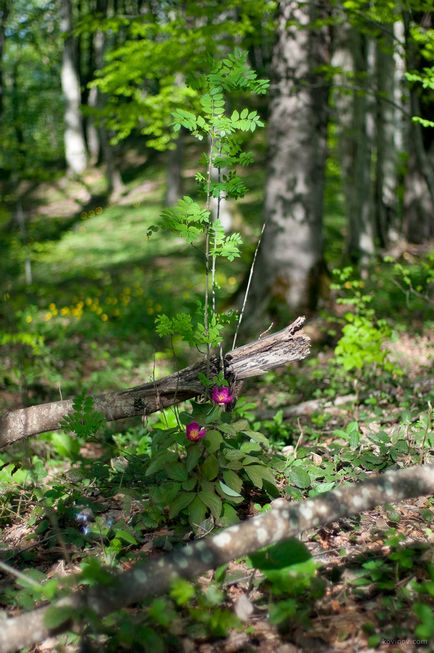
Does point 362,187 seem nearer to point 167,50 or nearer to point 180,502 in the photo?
point 167,50

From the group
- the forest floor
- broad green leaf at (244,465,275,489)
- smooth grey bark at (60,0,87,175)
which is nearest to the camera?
the forest floor

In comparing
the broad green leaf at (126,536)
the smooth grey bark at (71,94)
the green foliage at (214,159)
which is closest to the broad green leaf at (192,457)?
the broad green leaf at (126,536)

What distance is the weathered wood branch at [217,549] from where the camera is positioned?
168 cm

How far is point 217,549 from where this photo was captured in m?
1.86

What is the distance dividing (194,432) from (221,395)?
28cm

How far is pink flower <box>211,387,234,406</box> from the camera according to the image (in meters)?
2.61

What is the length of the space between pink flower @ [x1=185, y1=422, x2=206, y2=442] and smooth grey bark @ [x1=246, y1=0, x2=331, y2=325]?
3.89m

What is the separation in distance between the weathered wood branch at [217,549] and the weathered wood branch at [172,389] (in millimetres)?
867

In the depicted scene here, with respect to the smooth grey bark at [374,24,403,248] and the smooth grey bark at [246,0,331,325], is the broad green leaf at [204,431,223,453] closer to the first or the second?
the smooth grey bark at [246,0,331,325]

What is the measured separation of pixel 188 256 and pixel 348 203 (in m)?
3.74

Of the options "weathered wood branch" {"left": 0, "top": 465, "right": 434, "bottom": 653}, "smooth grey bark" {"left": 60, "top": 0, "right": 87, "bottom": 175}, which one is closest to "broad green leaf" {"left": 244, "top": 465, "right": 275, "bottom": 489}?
"weathered wood branch" {"left": 0, "top": 465, "right": 434, "bottom": 653}

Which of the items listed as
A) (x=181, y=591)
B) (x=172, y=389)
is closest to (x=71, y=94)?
(x=172, y=389)

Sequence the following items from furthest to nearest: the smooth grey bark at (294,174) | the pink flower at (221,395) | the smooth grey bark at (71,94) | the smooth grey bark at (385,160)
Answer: the smooth grey bark at (71,94), the smooth grey bark at (385,160), the smooth grey bark at (294,174), the pink flower at (221,395)

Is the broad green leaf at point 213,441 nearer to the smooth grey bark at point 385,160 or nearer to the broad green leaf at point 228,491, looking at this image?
the broad green leaf at point 228,491
